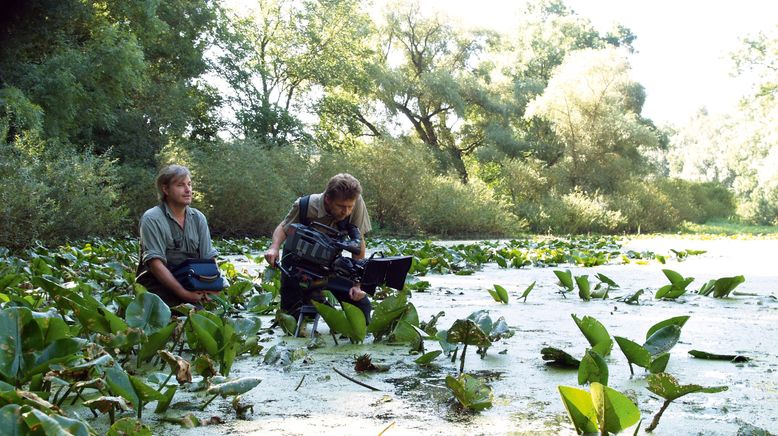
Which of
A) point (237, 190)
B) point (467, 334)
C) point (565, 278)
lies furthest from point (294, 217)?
point (237, 190)

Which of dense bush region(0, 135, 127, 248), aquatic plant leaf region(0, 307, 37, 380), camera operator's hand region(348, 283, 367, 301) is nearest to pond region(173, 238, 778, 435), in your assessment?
camera operator's hand region(348, 283, 367, 301)

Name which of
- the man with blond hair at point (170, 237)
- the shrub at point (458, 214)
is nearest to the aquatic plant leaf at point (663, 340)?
the man with blond hair at point (170, 237)

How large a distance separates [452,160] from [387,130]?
11.0ft

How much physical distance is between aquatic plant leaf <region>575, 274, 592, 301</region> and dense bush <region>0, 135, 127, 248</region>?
6605 millimetres

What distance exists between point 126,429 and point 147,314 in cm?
109

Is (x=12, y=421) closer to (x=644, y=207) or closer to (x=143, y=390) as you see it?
(x=143, y=390)

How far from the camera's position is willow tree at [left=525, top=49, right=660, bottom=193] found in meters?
28.5

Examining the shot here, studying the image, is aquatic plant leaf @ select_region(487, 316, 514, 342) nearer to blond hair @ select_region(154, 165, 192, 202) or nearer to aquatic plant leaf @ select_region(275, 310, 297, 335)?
aquatic plant leaf @ select_region(275, 310, 297, 335)

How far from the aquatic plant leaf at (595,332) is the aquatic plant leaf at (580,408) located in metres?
Answer: 0.85

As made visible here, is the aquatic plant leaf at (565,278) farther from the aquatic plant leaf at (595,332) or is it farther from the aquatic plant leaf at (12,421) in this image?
the aquatic plant leaf at (12,421)

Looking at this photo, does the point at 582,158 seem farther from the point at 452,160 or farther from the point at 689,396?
the point at 689,396

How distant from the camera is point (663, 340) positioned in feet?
9.09

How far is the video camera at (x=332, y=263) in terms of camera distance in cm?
364

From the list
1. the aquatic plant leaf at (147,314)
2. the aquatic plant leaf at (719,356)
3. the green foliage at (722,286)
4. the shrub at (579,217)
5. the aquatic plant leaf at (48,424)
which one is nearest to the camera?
the aquatic plant leaf at (48,424)
